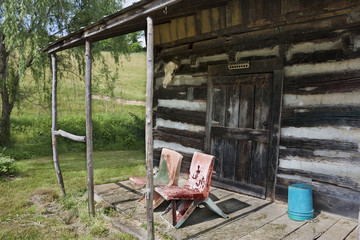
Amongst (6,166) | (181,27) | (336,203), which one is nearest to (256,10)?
(181,27)

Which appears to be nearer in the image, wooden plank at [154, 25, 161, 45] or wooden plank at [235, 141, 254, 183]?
wooden plank at [235, 141, 254, 183]

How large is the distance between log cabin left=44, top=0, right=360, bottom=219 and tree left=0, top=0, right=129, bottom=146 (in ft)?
10.5

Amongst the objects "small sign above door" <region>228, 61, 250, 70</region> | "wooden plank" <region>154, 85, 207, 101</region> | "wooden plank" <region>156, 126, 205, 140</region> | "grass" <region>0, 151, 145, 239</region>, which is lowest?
"grass" <region>0, 151, 145, 239</region>

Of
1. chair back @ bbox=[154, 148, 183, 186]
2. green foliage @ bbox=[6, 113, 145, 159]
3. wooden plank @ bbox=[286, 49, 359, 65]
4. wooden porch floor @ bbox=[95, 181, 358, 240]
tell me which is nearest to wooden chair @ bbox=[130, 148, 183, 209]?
chair back @ bbox=[154, 148, 183, 186]

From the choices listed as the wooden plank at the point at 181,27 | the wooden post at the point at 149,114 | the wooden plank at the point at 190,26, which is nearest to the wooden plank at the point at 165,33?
the wooden plank at the point at 181,27

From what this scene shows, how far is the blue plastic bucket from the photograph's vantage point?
351 centimetres

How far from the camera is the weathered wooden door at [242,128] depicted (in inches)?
170

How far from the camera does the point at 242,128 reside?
4613 mm

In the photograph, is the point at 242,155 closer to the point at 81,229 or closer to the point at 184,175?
the point at 184,175

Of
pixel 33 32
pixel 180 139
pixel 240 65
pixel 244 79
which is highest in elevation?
pixel 33 32

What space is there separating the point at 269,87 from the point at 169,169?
2.02 meters

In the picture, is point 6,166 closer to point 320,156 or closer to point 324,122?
point 320,156

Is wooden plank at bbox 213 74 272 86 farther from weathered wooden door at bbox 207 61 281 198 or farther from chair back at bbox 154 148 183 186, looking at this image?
chair back at bbox 154 148 183 186

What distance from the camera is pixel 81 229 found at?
12.2 feet
